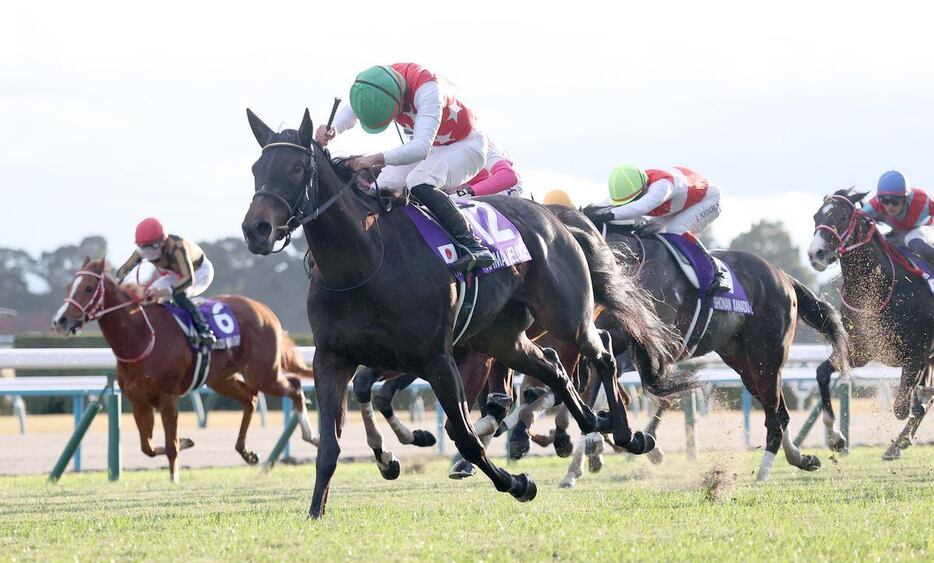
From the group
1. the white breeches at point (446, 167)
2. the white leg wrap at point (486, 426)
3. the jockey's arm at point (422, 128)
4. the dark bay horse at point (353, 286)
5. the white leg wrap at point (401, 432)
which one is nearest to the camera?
the dark bay horse at point (353, 286)

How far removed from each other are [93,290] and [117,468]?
143 cm

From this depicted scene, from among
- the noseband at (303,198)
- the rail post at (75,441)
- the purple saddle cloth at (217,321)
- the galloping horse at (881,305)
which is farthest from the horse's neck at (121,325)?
the galloping horse at (881,305)

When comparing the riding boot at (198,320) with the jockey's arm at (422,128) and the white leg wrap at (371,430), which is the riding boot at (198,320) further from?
the jockey's arm at (422,128)

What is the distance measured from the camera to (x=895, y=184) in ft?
33.0

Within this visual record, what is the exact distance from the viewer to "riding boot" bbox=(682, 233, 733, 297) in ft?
28.8

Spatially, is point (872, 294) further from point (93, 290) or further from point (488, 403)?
point (93, 290)

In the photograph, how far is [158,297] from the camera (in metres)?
10.5

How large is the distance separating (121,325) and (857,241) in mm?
5390

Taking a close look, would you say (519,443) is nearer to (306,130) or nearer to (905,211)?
(306,130)

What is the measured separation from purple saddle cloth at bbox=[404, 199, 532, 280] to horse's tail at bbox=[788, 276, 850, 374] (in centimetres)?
397

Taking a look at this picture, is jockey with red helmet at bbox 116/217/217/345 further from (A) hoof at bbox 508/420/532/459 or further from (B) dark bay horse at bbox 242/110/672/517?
(B) dark bay horse at bbox 242/110/672/517

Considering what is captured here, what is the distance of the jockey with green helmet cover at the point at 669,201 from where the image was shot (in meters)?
8.74

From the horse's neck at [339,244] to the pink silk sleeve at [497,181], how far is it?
246 centimetres

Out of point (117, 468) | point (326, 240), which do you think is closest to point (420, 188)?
point (326, 240)
